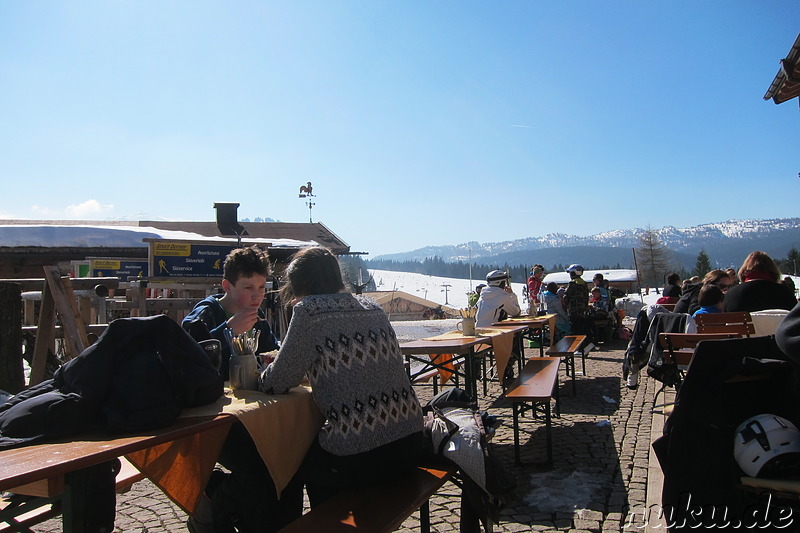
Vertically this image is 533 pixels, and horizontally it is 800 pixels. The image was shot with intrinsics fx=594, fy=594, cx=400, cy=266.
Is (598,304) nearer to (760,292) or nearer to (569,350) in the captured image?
(569,350)

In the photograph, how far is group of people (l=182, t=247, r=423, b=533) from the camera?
93.8 inches

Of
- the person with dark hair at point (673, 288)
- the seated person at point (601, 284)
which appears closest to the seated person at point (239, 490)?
the person with dark hair at point (673, 288)

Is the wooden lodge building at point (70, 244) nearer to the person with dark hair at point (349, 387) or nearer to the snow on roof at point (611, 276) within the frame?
the person with dark hair at point (349, 387)

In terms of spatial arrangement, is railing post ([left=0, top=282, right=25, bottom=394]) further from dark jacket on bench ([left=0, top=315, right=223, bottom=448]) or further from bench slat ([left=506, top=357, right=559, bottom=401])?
bench slat ([left=506, top=357, right=559, bottom=401])

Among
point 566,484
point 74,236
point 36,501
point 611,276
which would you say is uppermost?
point 74,236

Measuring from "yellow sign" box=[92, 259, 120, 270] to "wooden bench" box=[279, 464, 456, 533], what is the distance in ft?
34.8

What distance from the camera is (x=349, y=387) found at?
238cm

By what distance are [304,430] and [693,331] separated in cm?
457

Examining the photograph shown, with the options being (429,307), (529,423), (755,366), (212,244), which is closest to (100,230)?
(212,244)

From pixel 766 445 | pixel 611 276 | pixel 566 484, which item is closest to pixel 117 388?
pixel 766 445

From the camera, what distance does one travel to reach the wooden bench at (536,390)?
4.25 meters

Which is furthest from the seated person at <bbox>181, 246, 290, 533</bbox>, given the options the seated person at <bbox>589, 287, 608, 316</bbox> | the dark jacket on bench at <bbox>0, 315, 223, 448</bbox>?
the seated person at <bbox>589, 287, 608, 316</bbox>

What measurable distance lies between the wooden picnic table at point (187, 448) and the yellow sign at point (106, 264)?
33.8ft

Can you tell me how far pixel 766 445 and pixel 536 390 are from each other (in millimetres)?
2108
